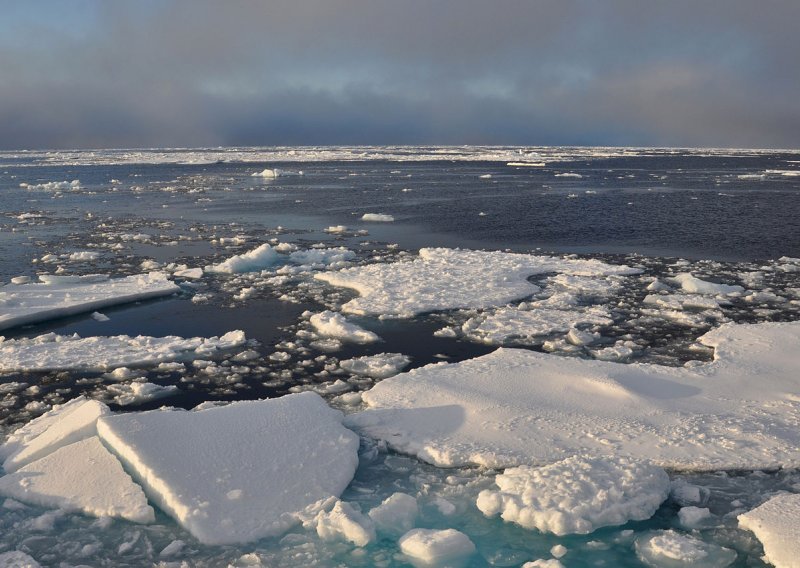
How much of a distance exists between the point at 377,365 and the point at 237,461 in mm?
2975

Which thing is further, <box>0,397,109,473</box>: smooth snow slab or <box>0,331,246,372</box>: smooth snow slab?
<box>0,331,246,372</box>: smooth snow slab

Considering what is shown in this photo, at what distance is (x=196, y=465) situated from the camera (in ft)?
16.9

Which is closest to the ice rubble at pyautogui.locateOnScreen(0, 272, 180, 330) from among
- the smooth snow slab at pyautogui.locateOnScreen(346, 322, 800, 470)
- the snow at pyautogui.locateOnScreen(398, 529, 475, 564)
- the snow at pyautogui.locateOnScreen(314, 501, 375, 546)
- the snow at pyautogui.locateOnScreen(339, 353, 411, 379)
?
the snow at pyautogui.locateOnScreen(339, 353, 411, 379)

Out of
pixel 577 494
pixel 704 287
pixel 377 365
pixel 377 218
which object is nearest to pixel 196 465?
pixel 577 494

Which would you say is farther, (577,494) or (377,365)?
(377,365)

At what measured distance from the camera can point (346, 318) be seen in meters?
10.1

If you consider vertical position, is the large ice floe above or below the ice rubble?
above

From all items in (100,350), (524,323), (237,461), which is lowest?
(100,350)

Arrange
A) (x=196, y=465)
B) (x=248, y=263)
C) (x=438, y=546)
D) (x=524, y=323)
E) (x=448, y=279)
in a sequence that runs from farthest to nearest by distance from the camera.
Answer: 1. (x=248, y=263)
2. (x=448, y=279)
3. (x=524, y=323)
4. (x=196, y=465)
5. (x=438, y=546)

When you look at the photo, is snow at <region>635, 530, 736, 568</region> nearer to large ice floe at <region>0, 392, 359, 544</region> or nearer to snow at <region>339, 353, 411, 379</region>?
large ice floe at <region>0, 392, 359, 544</region>

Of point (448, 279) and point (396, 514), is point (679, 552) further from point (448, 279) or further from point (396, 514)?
point (448, 279)

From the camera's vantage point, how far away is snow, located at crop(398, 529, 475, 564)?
4.29m

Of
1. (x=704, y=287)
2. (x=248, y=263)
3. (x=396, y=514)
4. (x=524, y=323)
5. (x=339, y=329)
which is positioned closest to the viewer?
(x=396, y=514)

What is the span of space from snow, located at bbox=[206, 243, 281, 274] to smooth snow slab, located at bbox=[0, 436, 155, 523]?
8.43m
